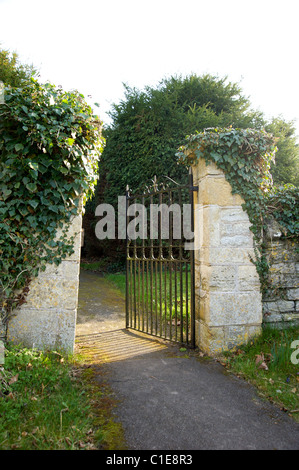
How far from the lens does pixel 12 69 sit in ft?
27.9

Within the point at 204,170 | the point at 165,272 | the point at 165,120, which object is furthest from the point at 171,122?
the point at 165,272

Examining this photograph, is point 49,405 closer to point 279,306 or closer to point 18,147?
point 18,147

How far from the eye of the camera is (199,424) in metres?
2.30

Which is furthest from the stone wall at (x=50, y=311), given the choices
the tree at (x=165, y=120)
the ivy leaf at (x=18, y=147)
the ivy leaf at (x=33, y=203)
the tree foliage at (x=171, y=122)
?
the tree foliage at (x=171, y=122)

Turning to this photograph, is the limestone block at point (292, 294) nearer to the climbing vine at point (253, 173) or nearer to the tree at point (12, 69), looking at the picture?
the climbing vine at point (253, 173)

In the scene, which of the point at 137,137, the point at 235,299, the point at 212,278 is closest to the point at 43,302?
the point at 212,278

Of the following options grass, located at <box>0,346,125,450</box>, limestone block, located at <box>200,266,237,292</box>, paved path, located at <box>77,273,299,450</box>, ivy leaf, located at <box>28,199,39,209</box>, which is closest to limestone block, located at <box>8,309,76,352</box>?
grass, located at <box>0,346,125,450</box>

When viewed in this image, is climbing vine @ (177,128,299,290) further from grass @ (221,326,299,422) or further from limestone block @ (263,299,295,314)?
grass @ (221,326,299,422)

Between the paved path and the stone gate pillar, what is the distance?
441 millimetres

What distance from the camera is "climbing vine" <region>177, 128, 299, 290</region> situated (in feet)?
12.0

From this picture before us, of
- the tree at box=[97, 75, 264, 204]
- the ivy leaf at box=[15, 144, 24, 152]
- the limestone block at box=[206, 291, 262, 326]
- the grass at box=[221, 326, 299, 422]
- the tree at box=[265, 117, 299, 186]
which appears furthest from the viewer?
the tree at box=[265, 117, 299, 186]

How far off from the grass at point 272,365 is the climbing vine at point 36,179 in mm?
2274

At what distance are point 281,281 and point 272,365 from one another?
1.16 m
